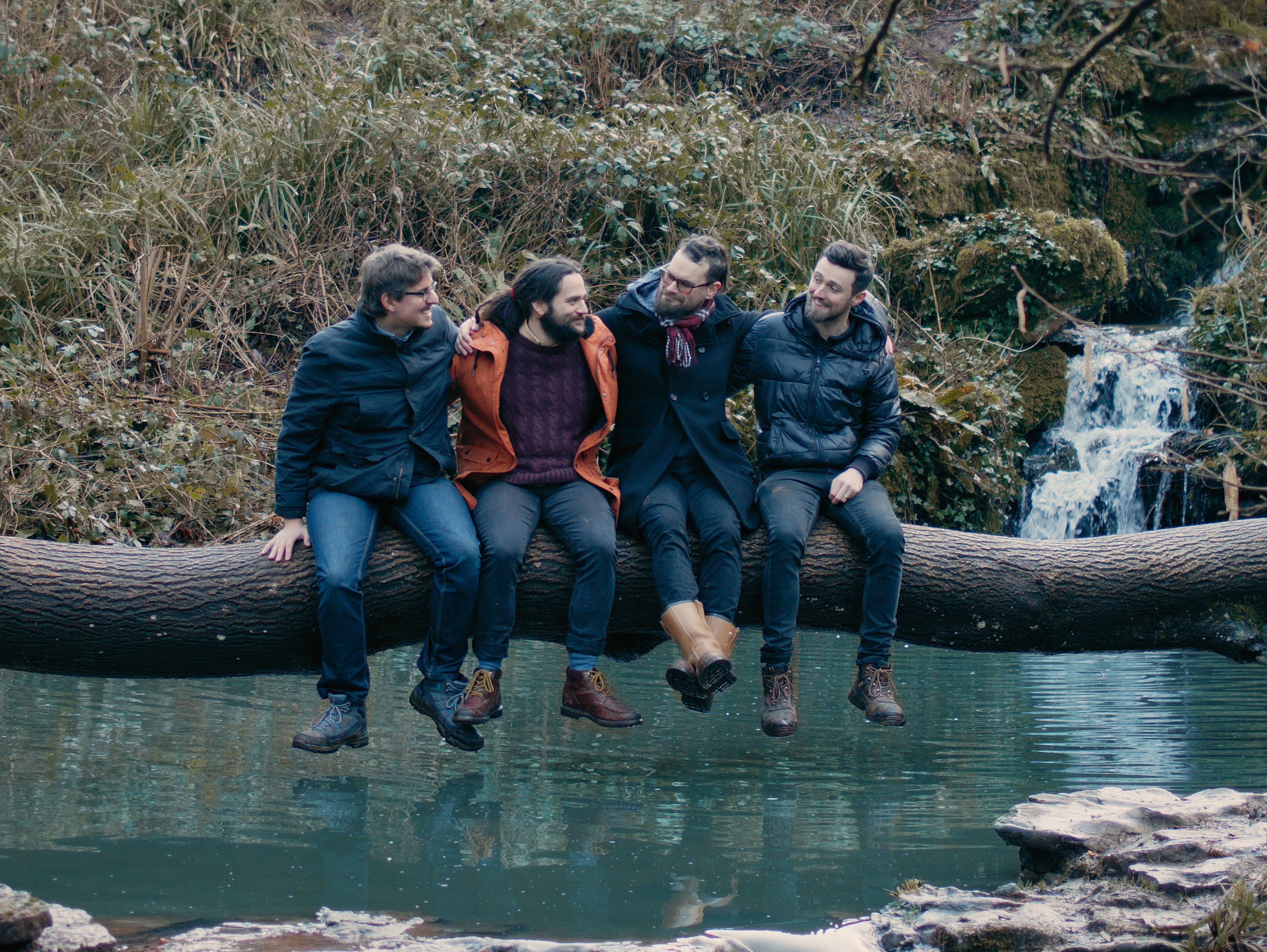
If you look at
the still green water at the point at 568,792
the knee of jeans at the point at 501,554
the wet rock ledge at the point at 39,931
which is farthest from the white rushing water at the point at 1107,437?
the wet rock ledge at the point at 39,931

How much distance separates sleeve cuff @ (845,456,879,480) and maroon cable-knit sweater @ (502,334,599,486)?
959 millimetres

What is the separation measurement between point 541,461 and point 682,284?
0.78 m

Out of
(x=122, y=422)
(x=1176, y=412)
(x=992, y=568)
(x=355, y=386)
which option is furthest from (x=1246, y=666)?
(x=122, y=422)

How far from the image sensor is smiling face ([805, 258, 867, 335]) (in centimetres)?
441

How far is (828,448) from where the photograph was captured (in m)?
4.48

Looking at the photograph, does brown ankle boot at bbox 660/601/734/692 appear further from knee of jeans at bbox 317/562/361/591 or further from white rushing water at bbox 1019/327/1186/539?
white rushing water at bbox 1019/327/1186/539

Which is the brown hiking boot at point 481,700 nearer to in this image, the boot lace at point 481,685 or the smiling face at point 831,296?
the boot lace at point 481,685

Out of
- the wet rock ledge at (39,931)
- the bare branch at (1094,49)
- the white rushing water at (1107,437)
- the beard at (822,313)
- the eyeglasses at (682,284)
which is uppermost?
the white rushing water at (1107,437)

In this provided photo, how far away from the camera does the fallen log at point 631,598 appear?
4047 mm

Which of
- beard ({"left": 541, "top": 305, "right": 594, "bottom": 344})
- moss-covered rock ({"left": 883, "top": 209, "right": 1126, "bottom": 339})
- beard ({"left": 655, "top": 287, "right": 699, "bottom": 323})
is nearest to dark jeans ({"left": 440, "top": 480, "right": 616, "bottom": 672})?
beard ({"left": 541, "top": 305, "right": 594, "bottom": 344})

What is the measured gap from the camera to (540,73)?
12.0 metres

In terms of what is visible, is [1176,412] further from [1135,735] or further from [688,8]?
[688,8]

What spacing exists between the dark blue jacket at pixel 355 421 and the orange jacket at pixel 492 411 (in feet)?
0.49

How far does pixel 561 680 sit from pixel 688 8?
357 inches
